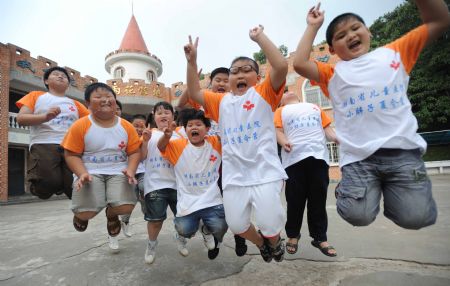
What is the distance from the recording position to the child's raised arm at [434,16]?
71.1 inches

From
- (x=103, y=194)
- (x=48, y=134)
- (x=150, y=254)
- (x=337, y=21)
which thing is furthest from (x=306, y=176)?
(x=48, y=134)

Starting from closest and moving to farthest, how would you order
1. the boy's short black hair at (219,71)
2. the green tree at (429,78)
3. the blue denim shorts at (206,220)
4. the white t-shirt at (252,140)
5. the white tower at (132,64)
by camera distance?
the white t-shirt at (252,140) < the blue denim shorts at (206,220) < the boy's short black hair at (219,71) < the green tree at (429,78) < the white tower at (132,64)

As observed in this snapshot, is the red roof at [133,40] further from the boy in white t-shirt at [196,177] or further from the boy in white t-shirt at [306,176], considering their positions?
the boy in white t-shirt at [306,176]

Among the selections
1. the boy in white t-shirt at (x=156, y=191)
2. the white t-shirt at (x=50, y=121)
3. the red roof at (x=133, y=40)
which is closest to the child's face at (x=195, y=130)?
the boy in white t-shirt at (x=156, y=191)

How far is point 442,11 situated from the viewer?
181cm

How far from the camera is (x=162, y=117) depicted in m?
3.25

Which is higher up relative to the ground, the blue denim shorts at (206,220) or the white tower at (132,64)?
the white tower at (132,64)

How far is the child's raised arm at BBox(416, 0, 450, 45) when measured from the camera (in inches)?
71.1

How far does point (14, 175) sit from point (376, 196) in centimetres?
1519

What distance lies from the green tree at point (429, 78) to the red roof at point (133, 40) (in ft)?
50.1

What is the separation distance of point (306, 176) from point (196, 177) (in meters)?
1.04

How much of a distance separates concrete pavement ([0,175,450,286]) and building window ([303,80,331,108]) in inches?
436

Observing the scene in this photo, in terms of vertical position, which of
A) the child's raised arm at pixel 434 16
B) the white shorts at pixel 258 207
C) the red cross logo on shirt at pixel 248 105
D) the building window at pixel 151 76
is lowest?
the white shorts at pixel 258 207

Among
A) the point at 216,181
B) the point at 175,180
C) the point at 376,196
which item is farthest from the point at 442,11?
the point at 175,180
